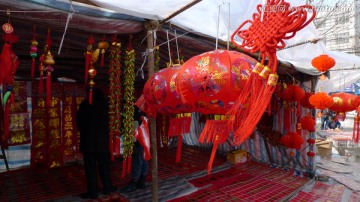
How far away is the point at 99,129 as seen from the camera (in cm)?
389

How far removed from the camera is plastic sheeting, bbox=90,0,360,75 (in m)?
2.33

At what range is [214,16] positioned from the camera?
3.42 metres

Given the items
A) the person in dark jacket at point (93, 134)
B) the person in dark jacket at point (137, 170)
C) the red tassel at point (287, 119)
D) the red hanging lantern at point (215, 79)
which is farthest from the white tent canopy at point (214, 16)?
the person in dark jacket at point (137, 170)

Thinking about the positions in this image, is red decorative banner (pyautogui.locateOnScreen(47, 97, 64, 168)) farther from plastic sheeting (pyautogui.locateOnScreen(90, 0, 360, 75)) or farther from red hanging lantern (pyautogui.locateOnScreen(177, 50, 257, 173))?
red hanging lantern (pyautogui.locateOnScreen(177, 50, 257, 173))

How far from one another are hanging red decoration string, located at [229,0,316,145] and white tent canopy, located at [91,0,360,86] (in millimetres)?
578

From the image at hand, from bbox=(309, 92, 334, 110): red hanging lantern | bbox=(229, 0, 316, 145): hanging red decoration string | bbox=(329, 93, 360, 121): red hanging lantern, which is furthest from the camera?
bbox=(329, 93, 360, 121): red hanging lantern

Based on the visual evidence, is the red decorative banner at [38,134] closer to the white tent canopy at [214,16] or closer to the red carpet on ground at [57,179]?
the red carpet on ground at [57,179]

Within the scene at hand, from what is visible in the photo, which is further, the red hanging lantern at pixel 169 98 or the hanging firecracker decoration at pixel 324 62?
the hanging firecracker decoration at pixel 324 62

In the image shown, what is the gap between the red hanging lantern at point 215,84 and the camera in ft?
5.59

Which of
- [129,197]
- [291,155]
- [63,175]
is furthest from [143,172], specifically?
[291,155]

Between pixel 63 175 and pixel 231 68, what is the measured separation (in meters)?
5.25

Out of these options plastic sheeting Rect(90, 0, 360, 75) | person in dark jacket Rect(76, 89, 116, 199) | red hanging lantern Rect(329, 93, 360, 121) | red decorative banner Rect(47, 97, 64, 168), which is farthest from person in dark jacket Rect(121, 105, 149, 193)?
red hanging lantern Rect(329, 93, 360, 121)

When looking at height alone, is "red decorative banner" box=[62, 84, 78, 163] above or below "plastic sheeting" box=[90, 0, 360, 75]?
below

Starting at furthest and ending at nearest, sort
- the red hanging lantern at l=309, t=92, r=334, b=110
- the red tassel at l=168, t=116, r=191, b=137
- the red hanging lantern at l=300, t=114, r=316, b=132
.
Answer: the red hanging lantern at l=300, t=114, r=316, b=132 → the red hanging lantern at l=309, t=92, r=334, b=110 → the red tassel at l=168, t=116, r=191, b=137
